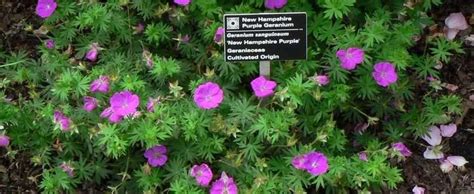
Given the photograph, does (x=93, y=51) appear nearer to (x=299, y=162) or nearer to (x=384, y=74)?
(x=299, y=162)

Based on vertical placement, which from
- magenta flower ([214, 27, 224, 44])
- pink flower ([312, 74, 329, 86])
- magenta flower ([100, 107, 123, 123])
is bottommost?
magenta flower ([100, 107, 123, 123])

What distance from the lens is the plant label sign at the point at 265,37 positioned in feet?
10.0

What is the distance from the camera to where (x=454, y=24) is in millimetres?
3820

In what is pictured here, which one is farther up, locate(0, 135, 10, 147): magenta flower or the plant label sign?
the plant label sign

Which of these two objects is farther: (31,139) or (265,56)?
(31,139)

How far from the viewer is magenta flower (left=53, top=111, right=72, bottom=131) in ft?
10.1

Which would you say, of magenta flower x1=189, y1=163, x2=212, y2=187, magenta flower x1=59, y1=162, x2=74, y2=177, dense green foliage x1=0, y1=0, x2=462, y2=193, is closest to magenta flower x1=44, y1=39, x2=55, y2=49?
dense green foliage x1=0, y1=0, x2=462, y2=193

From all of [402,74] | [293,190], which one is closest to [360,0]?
[402,74]

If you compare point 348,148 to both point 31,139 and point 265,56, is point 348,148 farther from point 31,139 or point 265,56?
point 31,139

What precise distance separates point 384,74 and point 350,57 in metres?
0.18

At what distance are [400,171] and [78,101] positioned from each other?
1657 mm

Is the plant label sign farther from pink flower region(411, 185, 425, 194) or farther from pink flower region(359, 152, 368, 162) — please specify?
pink flower region(411, 185, 425, 194)

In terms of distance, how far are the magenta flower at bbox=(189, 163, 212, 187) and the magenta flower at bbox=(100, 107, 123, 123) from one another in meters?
0.40

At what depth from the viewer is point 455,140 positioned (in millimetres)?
3754
